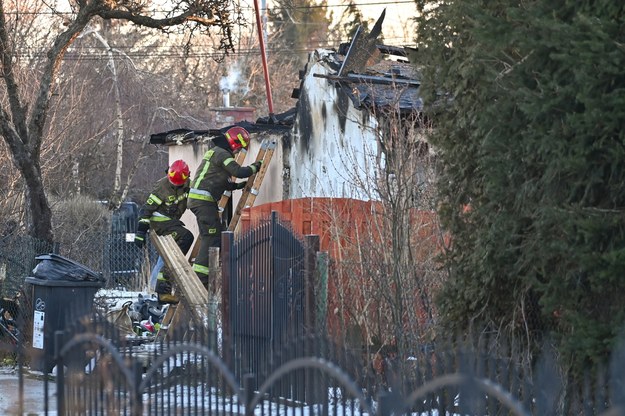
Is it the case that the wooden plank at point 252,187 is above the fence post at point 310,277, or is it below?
above

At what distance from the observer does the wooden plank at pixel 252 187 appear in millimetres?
15023

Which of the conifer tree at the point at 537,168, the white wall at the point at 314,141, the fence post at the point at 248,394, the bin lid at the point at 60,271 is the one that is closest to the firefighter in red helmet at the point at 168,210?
the white wall at the point at 314,141

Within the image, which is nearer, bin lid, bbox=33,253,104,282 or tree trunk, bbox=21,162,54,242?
bin lid, bbox=33,253,104,282

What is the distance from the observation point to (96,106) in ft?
115

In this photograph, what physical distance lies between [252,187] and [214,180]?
96 centimetres

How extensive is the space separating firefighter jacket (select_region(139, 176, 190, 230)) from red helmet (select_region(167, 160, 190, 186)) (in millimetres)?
83

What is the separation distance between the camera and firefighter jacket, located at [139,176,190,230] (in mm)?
14422

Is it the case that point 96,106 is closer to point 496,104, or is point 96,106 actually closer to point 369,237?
point 369,237

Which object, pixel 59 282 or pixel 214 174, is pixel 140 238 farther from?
pixel 59 282

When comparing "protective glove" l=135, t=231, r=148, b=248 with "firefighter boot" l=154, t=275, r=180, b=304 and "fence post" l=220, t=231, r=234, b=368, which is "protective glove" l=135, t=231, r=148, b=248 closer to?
"firefighter boot" l=154, t=275, r=180, b=304

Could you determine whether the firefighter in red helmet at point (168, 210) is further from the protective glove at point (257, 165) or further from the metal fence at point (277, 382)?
the metal fence at point (277, 382)

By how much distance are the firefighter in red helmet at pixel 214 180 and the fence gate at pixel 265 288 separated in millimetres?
4846

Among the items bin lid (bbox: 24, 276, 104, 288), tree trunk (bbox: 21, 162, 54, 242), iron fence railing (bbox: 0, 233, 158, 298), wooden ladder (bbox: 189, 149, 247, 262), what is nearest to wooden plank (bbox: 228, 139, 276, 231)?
wooden ladder (bbox: 189, 149, 247, 262)

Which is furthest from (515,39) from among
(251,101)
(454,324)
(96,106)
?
(251,101)
